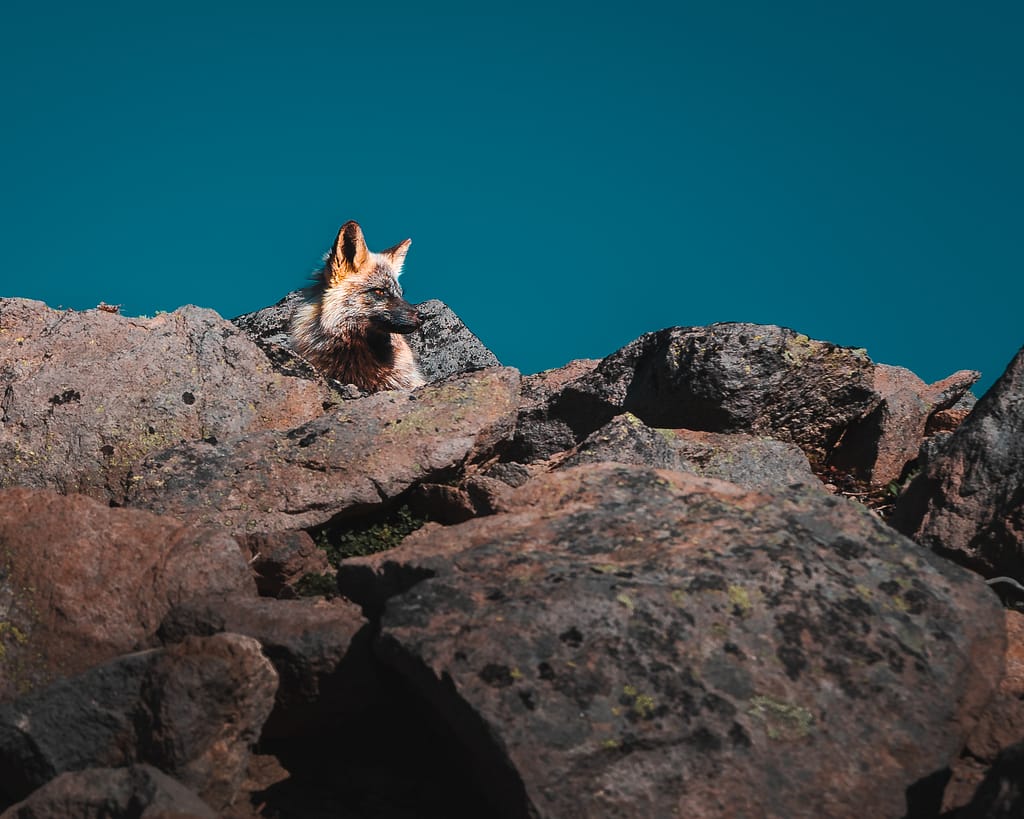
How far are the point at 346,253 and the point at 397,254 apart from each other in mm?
1425

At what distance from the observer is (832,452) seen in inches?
475

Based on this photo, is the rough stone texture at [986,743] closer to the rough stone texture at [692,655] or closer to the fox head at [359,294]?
the rough stone texture at [692,655]

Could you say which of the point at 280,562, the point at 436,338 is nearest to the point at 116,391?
the point at 280,562

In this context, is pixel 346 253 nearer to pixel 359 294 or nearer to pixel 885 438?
pixel 359 294

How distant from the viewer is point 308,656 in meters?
6.32

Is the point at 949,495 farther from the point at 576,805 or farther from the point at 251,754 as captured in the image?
the point at 251,754

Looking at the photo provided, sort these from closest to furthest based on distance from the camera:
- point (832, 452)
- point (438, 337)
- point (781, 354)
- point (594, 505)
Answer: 1. point (594, 505)
2. point (781, 354)
3. point (832, 452)
4. point (438, 337)

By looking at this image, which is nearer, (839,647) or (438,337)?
(839,647)

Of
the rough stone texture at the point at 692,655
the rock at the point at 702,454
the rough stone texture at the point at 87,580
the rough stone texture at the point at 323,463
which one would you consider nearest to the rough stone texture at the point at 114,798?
the rough stone texture at the point at 692,655

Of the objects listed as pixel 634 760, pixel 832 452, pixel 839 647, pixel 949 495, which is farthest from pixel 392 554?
pixel 832 452

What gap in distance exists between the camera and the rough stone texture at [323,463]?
911 cm

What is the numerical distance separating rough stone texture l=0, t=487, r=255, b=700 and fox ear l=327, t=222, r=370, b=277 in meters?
8.41

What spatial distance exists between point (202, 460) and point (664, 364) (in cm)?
464

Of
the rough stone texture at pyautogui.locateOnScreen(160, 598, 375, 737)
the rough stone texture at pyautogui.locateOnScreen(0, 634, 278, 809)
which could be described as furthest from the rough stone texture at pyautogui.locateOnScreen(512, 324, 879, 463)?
the rough stone texture at pyautogui.locateOnScreen(0, 634, 278, 809)
